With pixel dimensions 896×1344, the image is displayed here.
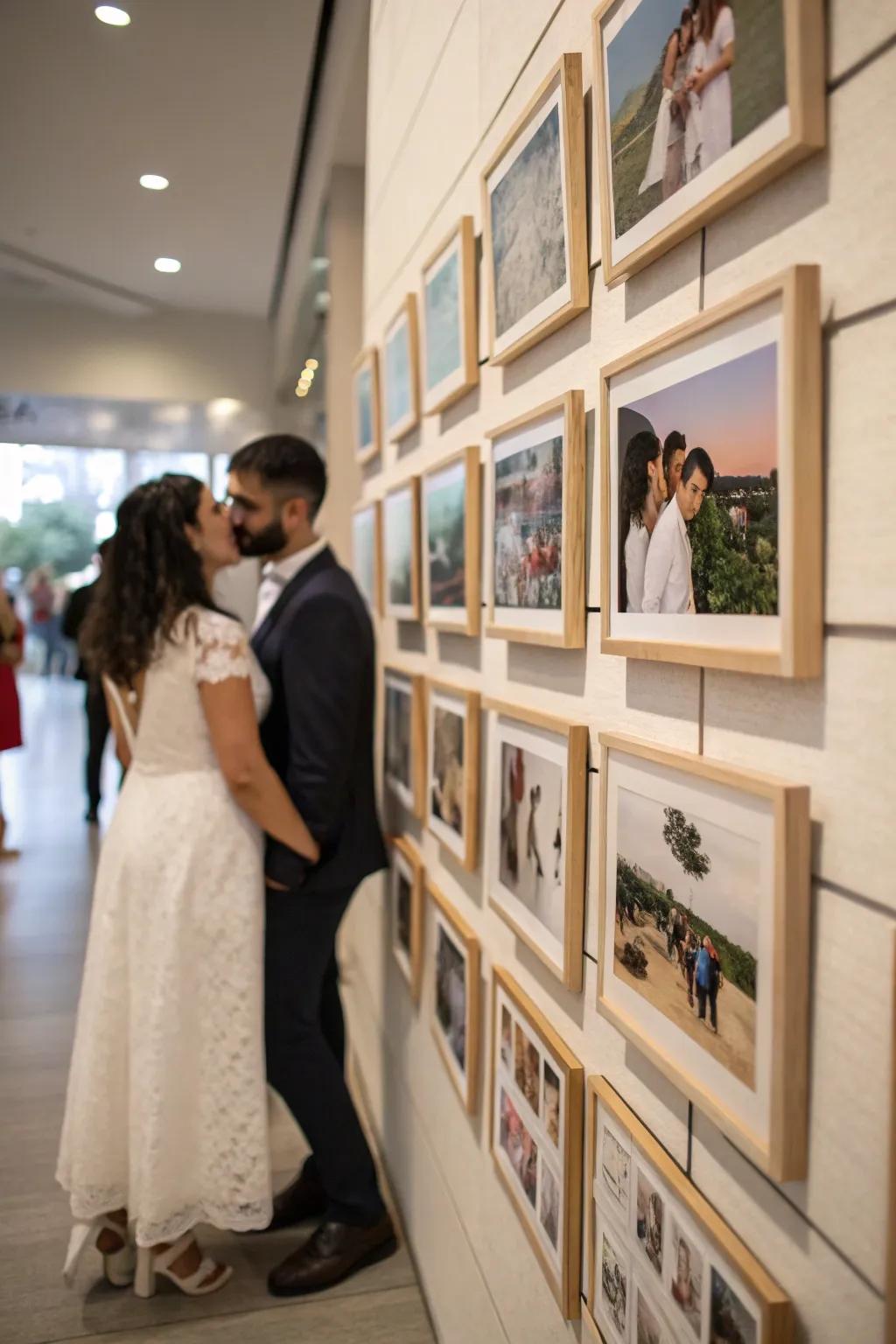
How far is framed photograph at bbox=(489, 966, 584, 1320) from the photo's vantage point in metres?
1.27

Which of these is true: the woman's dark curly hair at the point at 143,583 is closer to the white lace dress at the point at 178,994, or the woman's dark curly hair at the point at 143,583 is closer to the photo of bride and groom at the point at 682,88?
the white lace dress at the point at 178,994

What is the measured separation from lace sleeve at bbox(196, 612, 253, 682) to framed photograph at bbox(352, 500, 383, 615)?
679mm

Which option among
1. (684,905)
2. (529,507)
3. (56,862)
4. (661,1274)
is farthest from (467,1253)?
(56,862)

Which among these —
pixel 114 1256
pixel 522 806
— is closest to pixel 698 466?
pixel 522 806

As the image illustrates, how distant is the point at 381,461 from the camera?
2830 millimetres

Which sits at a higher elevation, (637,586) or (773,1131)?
(637,586)

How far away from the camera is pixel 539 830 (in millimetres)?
1428

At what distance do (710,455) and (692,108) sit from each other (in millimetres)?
314

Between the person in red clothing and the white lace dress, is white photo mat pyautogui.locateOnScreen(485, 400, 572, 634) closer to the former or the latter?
the white lace dress

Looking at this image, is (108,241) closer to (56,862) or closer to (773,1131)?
(56,862)

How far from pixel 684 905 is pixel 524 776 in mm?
548

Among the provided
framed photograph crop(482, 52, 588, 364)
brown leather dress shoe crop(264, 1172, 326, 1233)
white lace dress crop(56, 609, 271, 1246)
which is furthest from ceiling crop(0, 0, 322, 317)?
brown leather dress shoe crop(264, 1172, 326, 1233)

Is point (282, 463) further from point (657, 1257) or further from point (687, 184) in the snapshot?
point (657, 1257)

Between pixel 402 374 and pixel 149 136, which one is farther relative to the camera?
pixel 149 136
